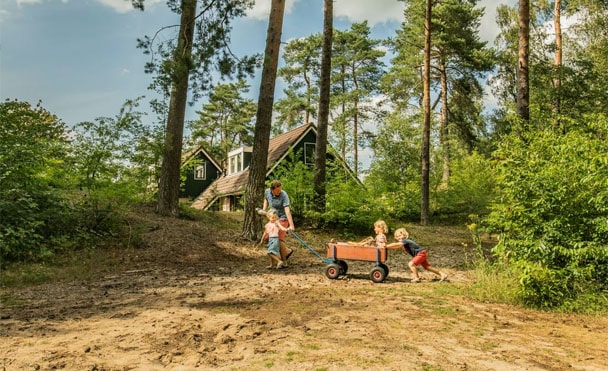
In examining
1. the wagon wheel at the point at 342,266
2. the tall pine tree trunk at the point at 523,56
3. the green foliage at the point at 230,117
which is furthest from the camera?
the green foliage at the point at 230,117

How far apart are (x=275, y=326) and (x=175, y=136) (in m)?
11.0

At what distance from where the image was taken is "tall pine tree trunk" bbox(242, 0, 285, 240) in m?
12.2

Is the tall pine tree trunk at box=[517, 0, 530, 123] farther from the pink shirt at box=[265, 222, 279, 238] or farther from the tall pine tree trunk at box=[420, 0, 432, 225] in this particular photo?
the tall pine tree trunk at box=[420, 0, 432, 225]

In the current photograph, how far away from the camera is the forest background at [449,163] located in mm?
6422

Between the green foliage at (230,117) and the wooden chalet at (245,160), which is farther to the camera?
the green foliage at (230,117)

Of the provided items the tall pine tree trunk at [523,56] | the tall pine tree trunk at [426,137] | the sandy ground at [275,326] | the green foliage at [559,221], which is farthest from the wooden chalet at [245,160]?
the green foliage at [559,221]

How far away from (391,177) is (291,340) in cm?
2155

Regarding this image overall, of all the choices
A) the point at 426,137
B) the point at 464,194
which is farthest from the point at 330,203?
the point at 464,194

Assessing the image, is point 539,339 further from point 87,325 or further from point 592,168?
point 87,325

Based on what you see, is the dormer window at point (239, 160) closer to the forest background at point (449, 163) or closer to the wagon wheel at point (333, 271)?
the forest background at point (449, 163)

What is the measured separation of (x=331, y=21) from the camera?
1538 cm

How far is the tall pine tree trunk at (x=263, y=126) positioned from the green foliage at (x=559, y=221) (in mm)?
6597

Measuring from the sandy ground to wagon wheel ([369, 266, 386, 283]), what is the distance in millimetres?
228

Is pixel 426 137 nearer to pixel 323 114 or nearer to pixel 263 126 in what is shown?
pixel 323 114
